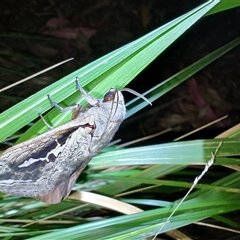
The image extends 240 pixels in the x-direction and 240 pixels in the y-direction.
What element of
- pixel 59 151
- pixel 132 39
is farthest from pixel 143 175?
pixel 132 39

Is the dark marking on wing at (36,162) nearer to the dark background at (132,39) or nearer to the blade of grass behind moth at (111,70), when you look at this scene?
the blade of grass behind moth at (111,70)

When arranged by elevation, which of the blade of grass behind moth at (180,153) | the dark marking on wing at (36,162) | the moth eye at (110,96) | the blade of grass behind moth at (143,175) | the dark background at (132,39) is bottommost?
the dark marking on wing at (36,162)

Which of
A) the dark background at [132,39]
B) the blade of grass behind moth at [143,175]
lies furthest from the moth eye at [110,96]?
the dark background at [132,39]

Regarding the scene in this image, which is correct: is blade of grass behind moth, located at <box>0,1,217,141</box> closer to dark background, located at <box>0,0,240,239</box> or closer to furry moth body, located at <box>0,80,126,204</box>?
furry moth body, located at <box>0,80,126,204</box>

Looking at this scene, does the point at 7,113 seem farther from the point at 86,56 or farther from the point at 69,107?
the point at 86,56

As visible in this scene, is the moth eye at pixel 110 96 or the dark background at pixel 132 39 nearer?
the moth eye at pixel 110 96

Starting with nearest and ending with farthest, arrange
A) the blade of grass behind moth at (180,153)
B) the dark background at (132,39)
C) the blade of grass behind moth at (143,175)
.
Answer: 1. the blade of grass behind moth at (180,153)
2. the blade of grass behind moth at (143,175)
3. the dark background at (132,39)
